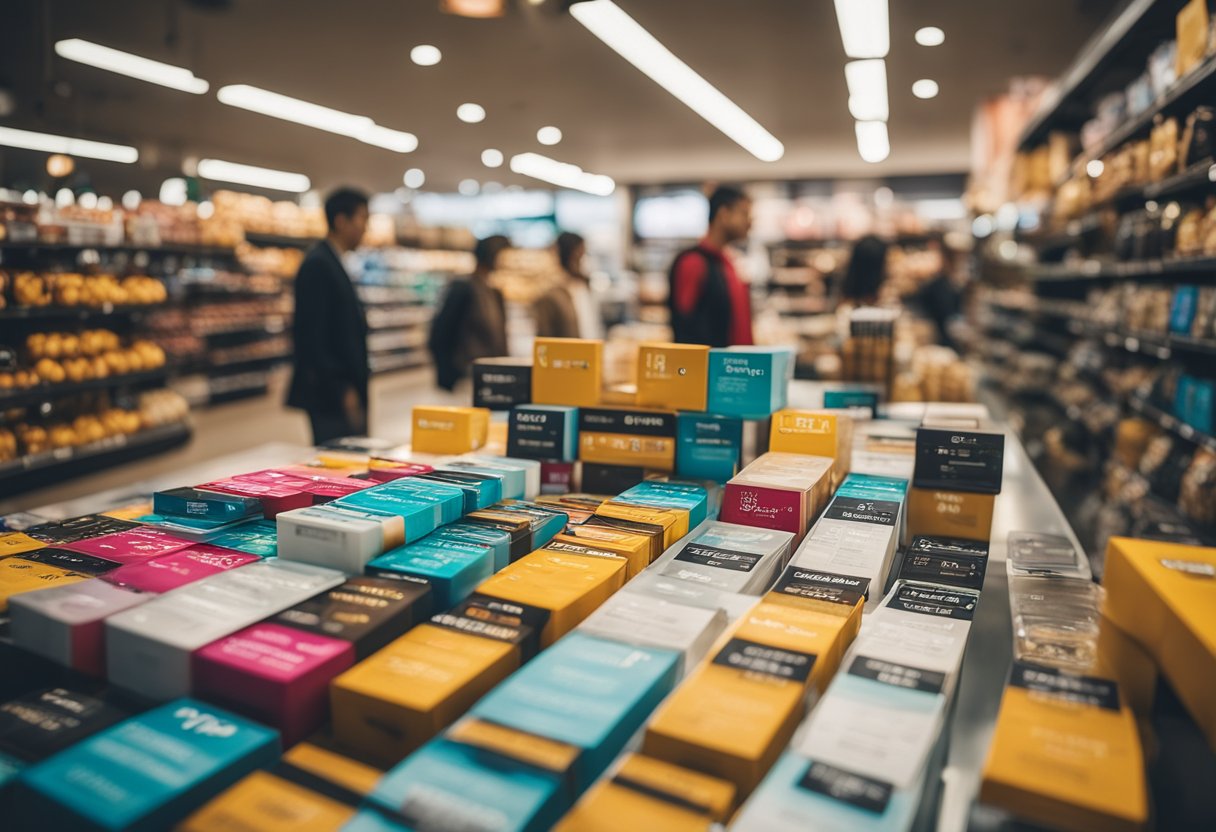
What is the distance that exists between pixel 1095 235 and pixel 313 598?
5.54 m

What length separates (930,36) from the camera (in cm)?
634

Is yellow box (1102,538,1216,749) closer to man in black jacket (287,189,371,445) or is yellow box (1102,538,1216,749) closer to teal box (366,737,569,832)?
teal box (366,737,569,832)

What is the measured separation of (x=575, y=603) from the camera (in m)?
1.44

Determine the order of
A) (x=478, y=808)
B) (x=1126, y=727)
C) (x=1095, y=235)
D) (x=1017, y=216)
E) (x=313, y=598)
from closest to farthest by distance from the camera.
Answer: (x=478, y=808)
(x=1126, y=727)
(x=313, y=598)
(x=1095, y=235)
(x=1017, y=216)

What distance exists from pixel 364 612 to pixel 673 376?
1262mm

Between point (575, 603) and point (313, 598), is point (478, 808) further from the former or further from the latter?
point (313, 598)

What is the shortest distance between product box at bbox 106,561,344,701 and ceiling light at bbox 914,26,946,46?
6.45 meters

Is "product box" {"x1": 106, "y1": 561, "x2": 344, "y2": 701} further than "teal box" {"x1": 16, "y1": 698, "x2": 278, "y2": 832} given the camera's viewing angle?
Yes

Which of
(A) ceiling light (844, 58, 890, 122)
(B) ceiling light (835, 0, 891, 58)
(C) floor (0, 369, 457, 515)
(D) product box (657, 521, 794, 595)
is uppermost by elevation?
(A) ceiling light (844, 58, 890, 122)

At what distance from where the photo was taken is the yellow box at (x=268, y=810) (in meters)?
0.98


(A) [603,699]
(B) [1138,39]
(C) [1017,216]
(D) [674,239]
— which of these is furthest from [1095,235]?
(D) [674,239]

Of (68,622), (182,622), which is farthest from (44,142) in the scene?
(182,622)

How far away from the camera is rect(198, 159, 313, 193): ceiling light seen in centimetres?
1211

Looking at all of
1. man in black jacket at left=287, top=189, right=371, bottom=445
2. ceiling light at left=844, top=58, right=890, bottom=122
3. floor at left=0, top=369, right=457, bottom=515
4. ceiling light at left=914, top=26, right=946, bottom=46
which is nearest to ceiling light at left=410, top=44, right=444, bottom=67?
floor at left=0, top=369, right=457, bottom=515
